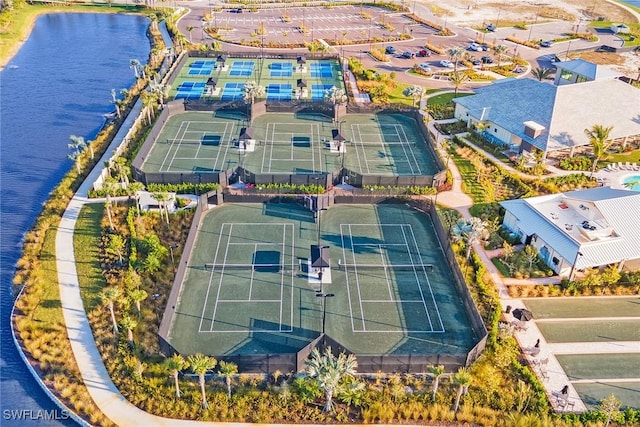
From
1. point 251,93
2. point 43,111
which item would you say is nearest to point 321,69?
point 251,93

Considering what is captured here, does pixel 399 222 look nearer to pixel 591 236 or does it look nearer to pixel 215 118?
pixel 591 236

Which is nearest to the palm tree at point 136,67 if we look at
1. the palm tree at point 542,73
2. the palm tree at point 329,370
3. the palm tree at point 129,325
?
the palm tree at point 129,325

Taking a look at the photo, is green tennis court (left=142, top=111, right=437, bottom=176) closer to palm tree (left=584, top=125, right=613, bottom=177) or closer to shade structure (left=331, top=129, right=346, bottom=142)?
shade structure (left=331, top=129, right=346, bottom=142)

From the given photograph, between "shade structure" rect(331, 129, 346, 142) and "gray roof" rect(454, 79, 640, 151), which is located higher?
"gray roof" rect(454, 79, 640, 151)

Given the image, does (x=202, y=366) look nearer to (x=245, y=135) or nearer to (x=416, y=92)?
(x=245, y=135)

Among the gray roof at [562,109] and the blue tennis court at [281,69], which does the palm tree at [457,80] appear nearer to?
the gray roof at [562,109]

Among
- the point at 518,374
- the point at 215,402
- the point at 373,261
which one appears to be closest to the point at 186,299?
the point at 215,402

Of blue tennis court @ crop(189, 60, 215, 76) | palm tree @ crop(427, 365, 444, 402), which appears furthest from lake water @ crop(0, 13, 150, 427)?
palm tree @ crop(427, 365, 444, 402)
